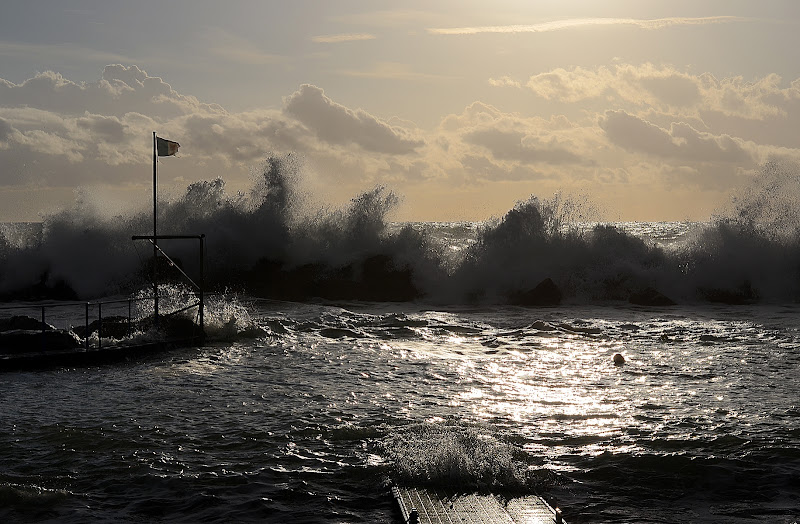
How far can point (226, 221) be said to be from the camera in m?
39.7

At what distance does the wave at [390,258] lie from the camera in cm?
3469

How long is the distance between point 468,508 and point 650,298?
1046 inches

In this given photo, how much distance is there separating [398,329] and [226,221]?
19.5 m

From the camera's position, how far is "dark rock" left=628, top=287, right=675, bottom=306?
3194 cm

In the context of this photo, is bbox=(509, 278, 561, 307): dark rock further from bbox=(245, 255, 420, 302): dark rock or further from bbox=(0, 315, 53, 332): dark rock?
bbox=(0, 315, 53, 332): dark rock

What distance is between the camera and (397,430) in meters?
11.0

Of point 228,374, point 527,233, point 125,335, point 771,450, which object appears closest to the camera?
point 771,450

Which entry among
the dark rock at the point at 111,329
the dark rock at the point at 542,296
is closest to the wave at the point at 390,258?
Result: the dark rock at the point at 542,296

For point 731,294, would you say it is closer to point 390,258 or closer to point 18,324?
point 390,258

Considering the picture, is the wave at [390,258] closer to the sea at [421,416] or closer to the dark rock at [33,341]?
the sea at [421,416]

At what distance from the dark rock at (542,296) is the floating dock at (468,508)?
80.8 ft

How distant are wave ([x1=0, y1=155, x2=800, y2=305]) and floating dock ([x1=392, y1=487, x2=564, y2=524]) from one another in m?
25.0

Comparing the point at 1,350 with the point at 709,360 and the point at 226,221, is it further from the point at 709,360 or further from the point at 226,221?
the point at 226,221

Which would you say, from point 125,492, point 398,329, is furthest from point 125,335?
point 125,492
